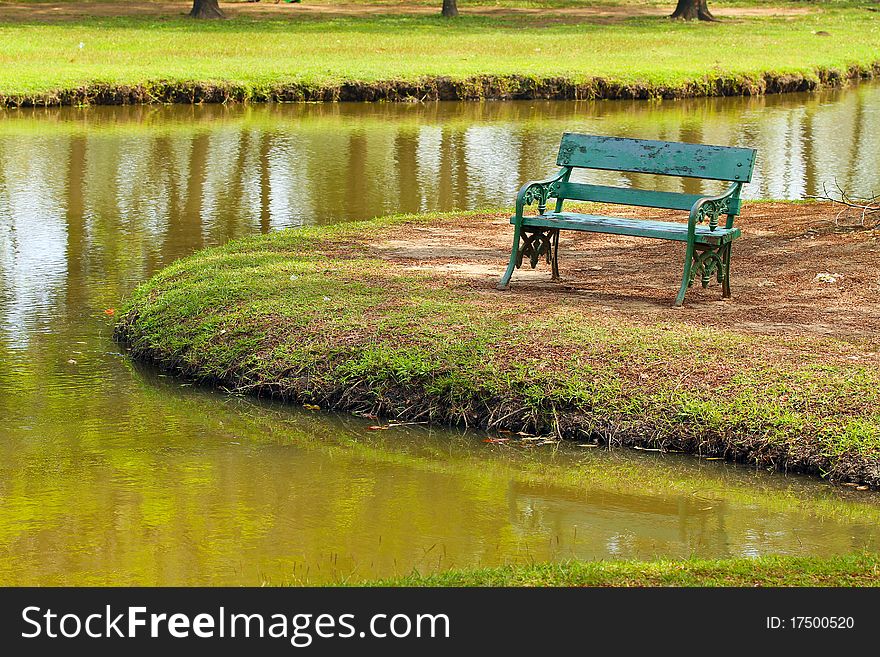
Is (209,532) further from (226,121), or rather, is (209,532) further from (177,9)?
(177,9)

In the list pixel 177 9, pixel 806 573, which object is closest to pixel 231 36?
pixel 177 9

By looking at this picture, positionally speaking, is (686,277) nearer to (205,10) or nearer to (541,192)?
(541,192)

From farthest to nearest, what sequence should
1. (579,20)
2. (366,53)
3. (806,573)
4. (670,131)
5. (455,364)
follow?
(579,20) < (366,53) < (670,131) < (455,364) < (806,573)

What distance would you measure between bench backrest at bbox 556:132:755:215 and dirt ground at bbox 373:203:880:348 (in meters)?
0.59

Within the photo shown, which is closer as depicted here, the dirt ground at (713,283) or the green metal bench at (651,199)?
the dirt ground at (713,283)

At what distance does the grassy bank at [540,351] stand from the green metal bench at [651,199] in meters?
0.26

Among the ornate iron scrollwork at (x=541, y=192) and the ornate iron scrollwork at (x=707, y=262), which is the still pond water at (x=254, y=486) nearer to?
the ornate iron scrollwork at (x=707, y=262)

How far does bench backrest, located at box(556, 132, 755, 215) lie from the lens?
29.3ft

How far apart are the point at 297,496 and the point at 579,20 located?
38.1 m

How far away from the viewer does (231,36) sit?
106ft

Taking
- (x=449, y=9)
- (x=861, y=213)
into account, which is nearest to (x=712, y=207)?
(x=861, y=213)

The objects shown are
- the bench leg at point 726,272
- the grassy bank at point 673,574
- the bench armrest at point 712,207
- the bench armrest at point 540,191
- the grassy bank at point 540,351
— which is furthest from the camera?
the bench armrest at point 540,191

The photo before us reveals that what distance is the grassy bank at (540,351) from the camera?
6641 mm

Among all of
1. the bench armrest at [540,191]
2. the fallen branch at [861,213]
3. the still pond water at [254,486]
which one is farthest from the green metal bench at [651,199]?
the still pond water at [254,486]
